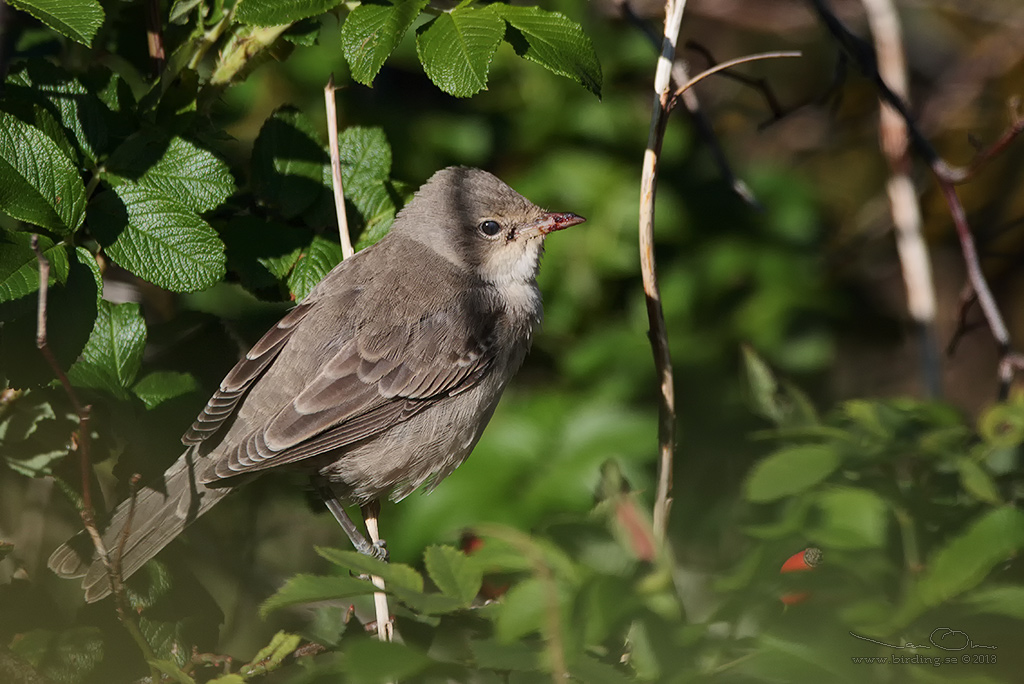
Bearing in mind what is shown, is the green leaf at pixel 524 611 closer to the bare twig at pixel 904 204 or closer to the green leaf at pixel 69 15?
the green leaf at pixel 69 15

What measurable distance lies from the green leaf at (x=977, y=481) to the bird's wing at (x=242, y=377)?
6.53ft

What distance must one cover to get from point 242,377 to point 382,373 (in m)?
0.48

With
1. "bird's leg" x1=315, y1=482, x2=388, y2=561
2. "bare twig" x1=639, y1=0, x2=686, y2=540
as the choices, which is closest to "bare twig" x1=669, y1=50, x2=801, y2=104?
"bare twig" x1=639, y1=0, x2=686, y2=540

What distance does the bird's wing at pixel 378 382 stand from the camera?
305 centimetres

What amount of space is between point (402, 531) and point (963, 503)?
2.29 m

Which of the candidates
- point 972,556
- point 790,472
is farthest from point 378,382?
point 972,556

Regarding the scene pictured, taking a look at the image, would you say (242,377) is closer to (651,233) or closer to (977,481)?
(651,233)

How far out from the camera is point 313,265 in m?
2.75

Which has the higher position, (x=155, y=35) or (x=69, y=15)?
(x=69, y=15)

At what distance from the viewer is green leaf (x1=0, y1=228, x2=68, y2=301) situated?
2.13m

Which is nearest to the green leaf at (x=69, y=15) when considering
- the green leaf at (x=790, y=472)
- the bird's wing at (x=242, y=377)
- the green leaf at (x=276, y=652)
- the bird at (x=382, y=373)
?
the bird at (x=382, y=373)

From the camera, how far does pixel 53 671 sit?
2.33 meters

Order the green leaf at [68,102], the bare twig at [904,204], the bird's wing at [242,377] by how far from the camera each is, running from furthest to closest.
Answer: the bare twig at [904,204]
the bird's wing at [242,377]
the green leaf at [68,102]

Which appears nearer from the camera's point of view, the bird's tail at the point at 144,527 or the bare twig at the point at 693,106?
the bird's tail at the point at 144,527
